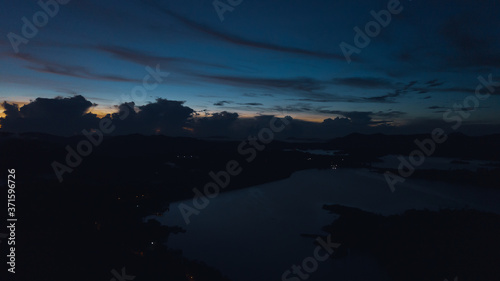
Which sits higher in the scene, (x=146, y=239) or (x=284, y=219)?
(x=146, y=239)

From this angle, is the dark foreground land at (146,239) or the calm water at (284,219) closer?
the dark foreground land at (146,239)

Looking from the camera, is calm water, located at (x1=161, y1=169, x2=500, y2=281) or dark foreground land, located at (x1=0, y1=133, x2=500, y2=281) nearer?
dark foreground land, located at (x1=0, y1=133, x2=500, y2=281)

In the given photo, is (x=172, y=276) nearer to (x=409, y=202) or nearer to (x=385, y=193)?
(x=409, y=202)

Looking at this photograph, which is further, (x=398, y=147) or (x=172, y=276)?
(x=398, y=147)

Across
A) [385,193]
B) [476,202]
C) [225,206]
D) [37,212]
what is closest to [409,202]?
[385,193]

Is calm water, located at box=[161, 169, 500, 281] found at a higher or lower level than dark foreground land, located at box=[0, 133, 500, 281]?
lower

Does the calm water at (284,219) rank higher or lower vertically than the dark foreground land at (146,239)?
lower

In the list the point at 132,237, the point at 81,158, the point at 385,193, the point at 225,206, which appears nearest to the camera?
the point at 132,237

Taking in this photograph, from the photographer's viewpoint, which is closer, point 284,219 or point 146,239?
point 146,239
